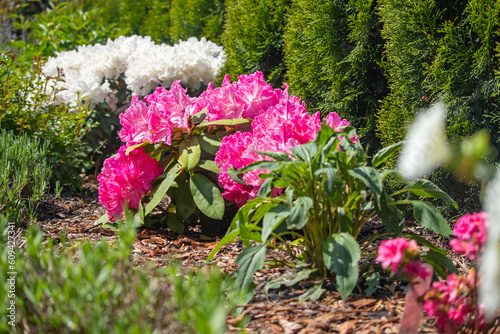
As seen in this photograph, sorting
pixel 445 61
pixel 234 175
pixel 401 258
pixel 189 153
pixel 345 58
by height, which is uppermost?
pixel 345 58

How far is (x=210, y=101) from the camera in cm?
297

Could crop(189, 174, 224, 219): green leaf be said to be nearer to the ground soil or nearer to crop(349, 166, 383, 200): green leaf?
the ground soil

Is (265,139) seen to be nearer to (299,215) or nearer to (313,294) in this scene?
(299,215)

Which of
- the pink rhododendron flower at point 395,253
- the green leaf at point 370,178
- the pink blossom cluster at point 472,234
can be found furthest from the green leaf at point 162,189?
the pink blossom cluster at point 472,234

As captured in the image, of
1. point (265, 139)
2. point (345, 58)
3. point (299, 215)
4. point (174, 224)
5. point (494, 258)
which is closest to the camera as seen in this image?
point (494, 258)

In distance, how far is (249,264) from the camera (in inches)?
74.9

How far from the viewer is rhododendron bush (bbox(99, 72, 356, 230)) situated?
268 cm

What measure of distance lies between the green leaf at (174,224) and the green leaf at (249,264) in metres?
1.05

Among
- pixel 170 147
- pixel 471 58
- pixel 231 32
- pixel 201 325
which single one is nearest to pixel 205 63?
pixel 231 32

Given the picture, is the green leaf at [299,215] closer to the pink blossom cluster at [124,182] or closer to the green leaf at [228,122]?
the green leaf at [228,122]

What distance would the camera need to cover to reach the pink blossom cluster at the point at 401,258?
1.45m

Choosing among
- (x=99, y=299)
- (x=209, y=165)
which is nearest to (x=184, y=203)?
(x=209, y=165)

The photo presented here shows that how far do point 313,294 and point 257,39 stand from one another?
2.60 m

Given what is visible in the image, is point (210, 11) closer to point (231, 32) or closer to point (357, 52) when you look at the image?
point (231, 32)
